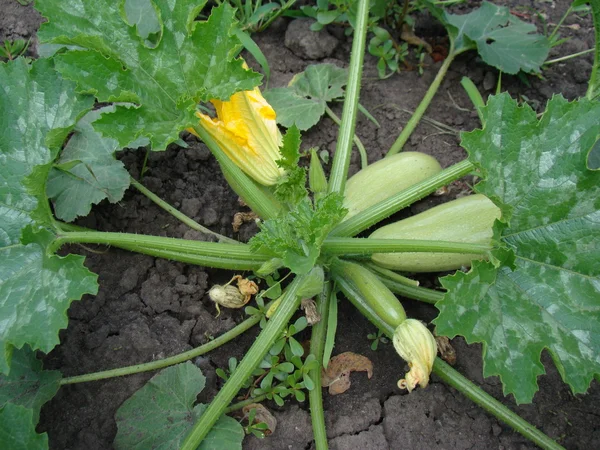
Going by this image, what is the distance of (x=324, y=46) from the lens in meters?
3.09

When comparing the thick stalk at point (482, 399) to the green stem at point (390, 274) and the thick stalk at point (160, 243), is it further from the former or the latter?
the thick stalk at point (160, 243)

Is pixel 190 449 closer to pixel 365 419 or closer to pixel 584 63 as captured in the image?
pixel 365 419

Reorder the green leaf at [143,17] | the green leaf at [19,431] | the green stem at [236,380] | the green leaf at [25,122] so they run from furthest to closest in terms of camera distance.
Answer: the green leaf at [143,17] < the green leaf at [25,122] < the green stem at [236,380] < the green leaf at [19,431]

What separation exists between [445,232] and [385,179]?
0.34 metres

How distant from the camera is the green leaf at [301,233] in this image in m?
1.85

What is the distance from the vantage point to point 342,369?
230 cm

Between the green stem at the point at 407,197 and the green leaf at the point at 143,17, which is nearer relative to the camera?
the green stem at the point at 407,197

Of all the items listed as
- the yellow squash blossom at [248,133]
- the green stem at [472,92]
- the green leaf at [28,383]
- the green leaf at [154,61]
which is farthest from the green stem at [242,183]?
the green stem at [472,92]

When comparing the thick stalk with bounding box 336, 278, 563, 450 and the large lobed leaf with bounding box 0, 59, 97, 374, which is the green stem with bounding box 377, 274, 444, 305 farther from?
the large lobed leaf with bounding box 0, 59, 97, 374

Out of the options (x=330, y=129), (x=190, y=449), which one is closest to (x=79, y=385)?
(x=190, y=449)

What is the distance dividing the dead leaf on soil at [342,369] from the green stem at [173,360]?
0.33m

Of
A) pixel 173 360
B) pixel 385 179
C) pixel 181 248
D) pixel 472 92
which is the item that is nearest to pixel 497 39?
pixel 472 92

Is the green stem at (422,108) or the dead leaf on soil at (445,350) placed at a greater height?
the green stem at (422,108)

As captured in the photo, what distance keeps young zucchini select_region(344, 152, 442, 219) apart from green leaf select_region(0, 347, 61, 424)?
123 cm
